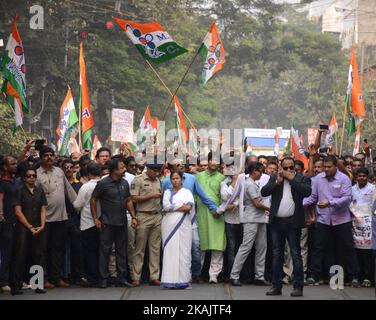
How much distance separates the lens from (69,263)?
49.2ft

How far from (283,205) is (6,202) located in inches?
146

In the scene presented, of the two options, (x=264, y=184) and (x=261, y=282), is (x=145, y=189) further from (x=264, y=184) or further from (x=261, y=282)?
(x=261, y=282)

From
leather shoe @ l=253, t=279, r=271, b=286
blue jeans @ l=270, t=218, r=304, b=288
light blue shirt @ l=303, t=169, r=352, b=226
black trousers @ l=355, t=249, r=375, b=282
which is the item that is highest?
Result: light blue shirt @ l=303, t=169, r=352, b=226

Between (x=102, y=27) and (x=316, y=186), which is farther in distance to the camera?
(x=102, y=27)

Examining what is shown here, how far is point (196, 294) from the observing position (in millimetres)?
13539

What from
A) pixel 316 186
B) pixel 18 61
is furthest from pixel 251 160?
pixel 18 61

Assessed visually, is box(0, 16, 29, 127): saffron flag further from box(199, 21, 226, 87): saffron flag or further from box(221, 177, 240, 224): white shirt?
box(199, 21, 226, 87): saffron flag

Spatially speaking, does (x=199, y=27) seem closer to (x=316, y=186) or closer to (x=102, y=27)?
(x=102, y=27)

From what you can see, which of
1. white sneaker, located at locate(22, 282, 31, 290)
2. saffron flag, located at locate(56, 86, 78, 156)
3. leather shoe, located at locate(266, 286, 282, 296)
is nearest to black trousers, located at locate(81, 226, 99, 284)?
white sneaker, located at locate(22, 282, 31, 290)

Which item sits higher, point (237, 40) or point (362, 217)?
point (237, 40)

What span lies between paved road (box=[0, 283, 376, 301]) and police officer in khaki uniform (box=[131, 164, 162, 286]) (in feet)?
1.01

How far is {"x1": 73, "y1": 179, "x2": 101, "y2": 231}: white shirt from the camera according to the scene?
1462cm

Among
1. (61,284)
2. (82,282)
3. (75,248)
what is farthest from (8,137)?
(61,284)
